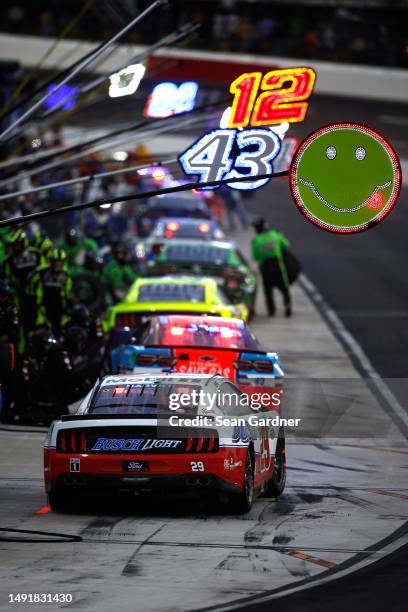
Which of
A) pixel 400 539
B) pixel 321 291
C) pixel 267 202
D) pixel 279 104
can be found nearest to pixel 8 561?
pixel 400 539

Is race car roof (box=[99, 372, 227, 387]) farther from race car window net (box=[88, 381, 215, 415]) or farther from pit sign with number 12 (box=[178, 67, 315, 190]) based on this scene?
pit sign with number 12 (box=[178, 67, 315, 190])

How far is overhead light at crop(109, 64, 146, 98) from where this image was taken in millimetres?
19078

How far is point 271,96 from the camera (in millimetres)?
16000

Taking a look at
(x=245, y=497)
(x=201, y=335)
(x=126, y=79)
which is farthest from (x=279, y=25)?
(x=245, y=497)

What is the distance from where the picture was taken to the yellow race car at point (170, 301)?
19.5 metres

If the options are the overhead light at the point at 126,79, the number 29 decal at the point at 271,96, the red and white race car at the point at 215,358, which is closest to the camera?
the number 29 decal at the point at 271,96

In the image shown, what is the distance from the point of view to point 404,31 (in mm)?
56625

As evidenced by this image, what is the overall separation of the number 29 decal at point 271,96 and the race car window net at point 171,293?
18.3 ft

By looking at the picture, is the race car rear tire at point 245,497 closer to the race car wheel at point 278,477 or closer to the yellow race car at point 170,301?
the race car wheel at point 278,477

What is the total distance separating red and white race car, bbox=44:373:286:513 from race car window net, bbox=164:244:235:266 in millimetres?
13909

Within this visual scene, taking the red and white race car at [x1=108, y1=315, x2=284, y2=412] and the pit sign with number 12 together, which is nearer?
the pit sign with number 12

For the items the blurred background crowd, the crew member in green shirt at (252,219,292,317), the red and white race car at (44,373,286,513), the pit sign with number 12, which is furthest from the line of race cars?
the blurred background crowd

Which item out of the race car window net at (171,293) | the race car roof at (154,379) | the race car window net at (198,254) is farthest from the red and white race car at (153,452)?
the race car window net at (198,254)

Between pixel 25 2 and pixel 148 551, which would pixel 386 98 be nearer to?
pixel 25 2
